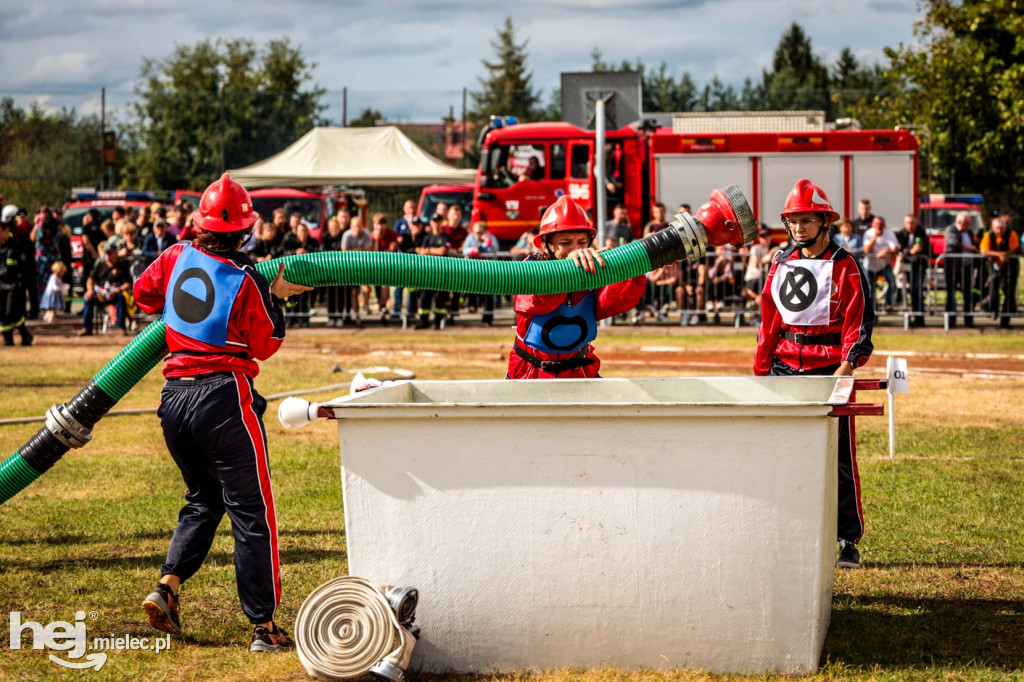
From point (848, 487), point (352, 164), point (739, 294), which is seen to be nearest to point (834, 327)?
point (848, 487)

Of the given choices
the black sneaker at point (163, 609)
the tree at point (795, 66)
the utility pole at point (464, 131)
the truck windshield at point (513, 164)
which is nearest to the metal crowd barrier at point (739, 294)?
the truck windshield at point (513, 164)

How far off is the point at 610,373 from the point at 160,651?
9066 millimetres

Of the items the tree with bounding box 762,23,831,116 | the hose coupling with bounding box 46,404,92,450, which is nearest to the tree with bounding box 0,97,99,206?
the hose coupling with bounding box 46,404,92,450

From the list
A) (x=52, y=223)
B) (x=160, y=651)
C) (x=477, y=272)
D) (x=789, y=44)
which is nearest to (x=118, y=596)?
(x=160, y=651)

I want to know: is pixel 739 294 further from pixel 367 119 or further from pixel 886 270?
pixel 367 119

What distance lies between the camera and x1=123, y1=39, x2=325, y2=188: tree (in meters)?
40.2

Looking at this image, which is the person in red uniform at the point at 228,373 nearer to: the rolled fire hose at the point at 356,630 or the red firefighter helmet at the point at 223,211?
the red firefighter helmet at the point at 223,211

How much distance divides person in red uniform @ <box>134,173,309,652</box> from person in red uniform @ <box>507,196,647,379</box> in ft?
4.79

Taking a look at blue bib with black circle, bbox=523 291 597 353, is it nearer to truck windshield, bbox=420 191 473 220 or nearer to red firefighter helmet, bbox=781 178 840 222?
red firefighter helmet, bbox=781 178 840 222

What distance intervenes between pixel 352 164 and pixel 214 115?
45.9 feet

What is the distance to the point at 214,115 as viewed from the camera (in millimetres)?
44000

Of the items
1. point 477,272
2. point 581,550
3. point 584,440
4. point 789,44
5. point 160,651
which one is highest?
point 789,44

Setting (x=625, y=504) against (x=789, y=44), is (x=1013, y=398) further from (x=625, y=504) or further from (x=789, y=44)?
(x=789, y=44)

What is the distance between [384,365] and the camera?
1534 cm
